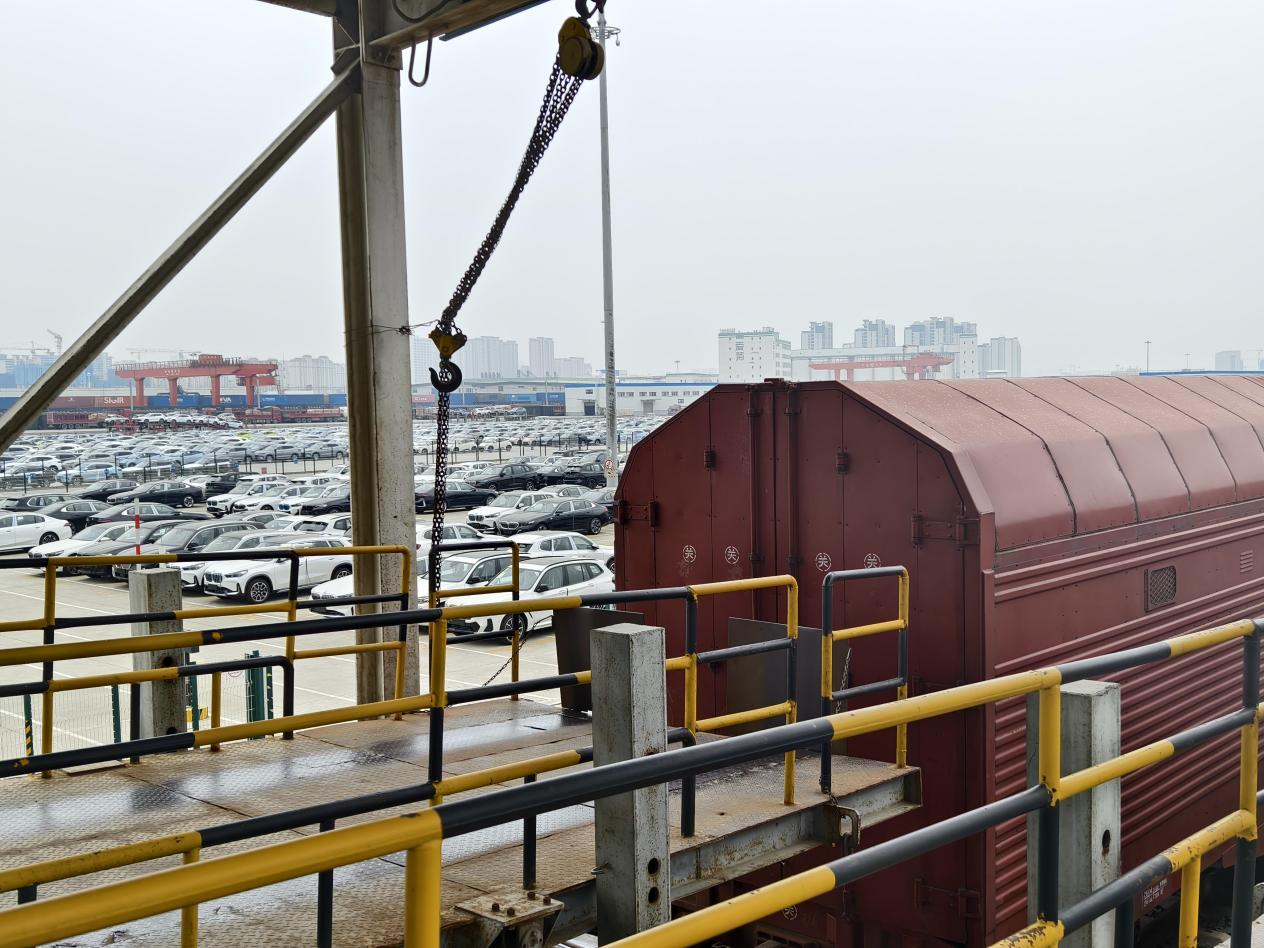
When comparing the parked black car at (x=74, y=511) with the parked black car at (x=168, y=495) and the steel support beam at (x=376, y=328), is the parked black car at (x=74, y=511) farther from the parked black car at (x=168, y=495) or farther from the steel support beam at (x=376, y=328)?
the steel support beam at (x=376, y=328)

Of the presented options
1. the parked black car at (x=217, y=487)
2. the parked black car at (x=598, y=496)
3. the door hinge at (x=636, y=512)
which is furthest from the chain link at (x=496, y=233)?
the parked black car at (x=217, y=487)

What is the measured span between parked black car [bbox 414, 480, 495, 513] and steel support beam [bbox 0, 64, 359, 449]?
30.9 m

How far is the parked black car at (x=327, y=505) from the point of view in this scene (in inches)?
1476

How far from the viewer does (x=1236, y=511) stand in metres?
9.18

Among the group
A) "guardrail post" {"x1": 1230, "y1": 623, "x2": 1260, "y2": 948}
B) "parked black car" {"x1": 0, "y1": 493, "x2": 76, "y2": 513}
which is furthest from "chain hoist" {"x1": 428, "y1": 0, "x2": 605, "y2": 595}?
"parked black car" {"x1": 0, "y1": 493, "x2": 76, "y2": 513}

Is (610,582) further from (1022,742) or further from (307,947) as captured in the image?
(307,947)

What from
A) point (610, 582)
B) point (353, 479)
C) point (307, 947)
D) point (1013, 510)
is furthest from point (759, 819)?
point (610, 582)

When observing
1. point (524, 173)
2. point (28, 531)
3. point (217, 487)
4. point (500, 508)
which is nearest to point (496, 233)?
point (524, 173)

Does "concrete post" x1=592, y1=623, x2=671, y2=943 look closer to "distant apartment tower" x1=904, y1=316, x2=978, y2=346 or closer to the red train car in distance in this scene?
the red train car in distance

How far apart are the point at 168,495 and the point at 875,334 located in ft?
411

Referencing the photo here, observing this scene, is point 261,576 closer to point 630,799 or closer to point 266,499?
point 266,499

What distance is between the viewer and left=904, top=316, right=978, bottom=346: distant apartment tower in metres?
123

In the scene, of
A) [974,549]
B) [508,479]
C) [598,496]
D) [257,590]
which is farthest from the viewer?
[508,479]

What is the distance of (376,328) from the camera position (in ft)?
32.1
